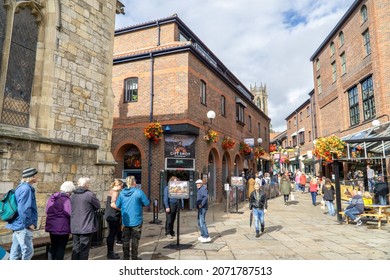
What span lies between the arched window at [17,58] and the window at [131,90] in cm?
768

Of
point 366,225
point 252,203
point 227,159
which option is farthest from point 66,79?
point 227,159

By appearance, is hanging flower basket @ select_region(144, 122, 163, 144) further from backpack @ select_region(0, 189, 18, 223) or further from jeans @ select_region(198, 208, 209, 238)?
backpack @ select_region(0, 189, 18, 223)

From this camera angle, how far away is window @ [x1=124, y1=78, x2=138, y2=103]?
1448cm

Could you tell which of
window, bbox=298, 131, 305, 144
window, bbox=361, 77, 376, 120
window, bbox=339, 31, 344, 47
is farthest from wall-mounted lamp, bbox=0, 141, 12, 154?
window, bbox=298, 131, 305, 144

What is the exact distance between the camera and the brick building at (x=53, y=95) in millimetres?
6039

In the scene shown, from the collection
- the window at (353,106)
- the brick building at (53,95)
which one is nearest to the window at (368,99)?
the window at (353,106)

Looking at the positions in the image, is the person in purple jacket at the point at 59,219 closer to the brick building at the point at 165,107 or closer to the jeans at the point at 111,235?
the jeans at the point at 111,235

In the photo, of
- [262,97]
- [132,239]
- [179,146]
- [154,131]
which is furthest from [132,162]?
[262,97]

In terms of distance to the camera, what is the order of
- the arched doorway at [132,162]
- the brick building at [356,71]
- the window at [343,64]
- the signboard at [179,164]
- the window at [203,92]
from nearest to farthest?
the signboard at [179,164] → the arched doorway at [132,162] → the window at [203,92] → the brick building at [356,71] → the window at [343,64]

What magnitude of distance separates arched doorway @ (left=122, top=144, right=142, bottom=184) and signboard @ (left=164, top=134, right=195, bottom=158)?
1.92 metres

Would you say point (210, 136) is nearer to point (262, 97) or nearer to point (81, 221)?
point (81, 221)

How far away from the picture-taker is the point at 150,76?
13969mm

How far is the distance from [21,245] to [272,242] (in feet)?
18.9
